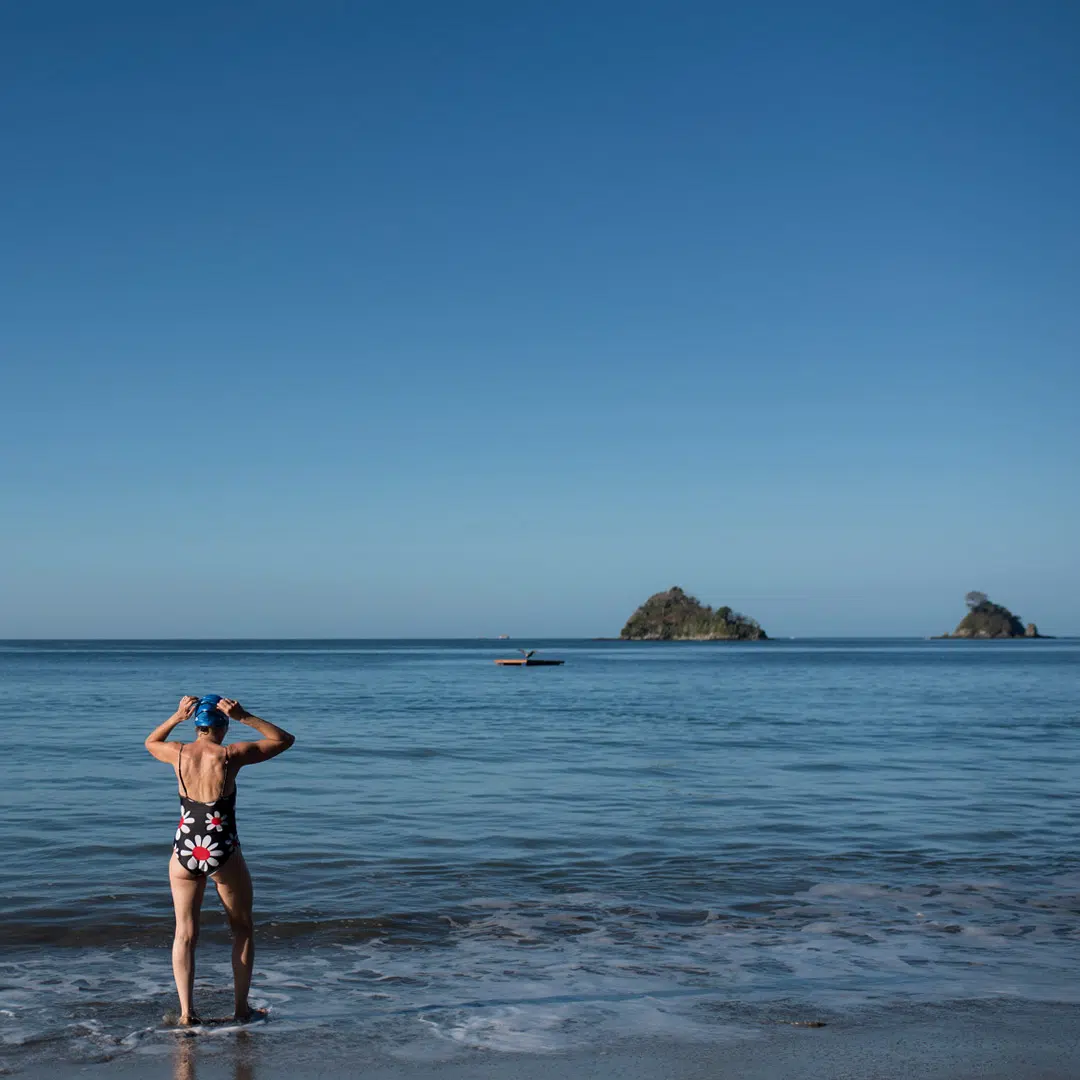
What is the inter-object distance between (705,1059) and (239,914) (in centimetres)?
322

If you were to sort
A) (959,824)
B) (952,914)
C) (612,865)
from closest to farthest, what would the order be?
(952,914)
(612,865)
(959,824)

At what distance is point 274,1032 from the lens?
285 inches

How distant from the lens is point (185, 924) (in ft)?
23.4

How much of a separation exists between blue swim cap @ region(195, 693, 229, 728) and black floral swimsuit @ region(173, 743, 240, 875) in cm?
38

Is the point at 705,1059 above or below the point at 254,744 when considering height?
below

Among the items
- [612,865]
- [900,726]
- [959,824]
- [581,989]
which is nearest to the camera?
[581,989]

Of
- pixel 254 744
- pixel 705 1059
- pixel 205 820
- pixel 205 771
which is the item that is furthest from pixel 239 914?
pixel 705 1059

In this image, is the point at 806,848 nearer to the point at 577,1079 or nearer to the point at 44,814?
the point at 577,1079

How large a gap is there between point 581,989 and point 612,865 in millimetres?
5192

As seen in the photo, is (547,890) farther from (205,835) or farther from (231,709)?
(231,709)

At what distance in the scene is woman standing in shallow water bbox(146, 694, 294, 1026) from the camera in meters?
7.02

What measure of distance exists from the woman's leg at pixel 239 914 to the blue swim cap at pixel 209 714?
2.93 ft

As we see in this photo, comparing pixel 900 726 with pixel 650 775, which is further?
pixel 900 726

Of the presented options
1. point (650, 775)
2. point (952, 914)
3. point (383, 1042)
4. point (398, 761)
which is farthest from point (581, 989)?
point (398, 761)
